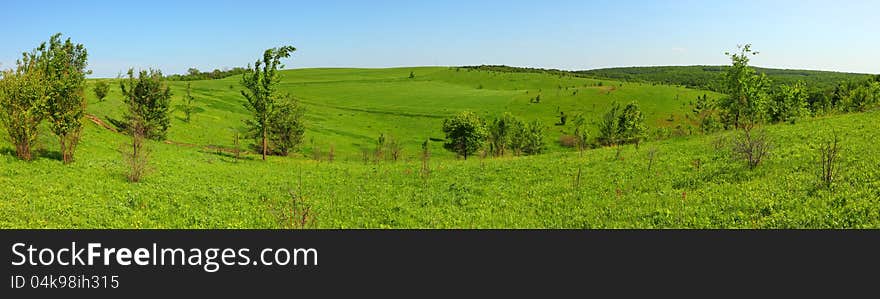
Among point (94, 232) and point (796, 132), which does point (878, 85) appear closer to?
point (796, 132)

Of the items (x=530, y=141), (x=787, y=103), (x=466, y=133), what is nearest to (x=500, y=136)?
(x=530, y=141)

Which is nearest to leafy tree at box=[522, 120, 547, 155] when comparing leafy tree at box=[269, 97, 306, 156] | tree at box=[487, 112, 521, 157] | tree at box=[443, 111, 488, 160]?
tree at box=[487, 112, 521, 157]

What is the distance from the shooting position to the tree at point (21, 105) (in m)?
22.4

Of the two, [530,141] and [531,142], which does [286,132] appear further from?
[531,142]

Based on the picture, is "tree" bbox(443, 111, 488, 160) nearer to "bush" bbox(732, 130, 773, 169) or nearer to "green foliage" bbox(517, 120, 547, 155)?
"green foliage" bbox(517, 120, 547, 155)

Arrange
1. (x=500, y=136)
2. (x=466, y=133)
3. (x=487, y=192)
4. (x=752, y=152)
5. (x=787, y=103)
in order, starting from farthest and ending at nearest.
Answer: (x=500, y=136), (x=466, y=133), (x=787, y=103), (x=487, y=192), (x=752, y=152)

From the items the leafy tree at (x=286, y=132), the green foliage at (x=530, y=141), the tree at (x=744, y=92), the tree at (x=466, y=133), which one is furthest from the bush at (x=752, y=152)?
the green foliage at (x=530, y=141)

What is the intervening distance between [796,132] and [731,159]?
9878mm

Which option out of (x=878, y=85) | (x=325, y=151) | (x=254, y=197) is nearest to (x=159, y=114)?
(x=325, y=151)

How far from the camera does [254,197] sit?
18.8 m

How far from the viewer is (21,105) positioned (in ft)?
75.2

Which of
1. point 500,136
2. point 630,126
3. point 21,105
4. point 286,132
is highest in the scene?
point 21,105

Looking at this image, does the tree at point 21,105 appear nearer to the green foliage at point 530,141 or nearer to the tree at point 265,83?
the tree at point 265,83

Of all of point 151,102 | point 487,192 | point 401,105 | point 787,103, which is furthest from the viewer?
point 401,105
